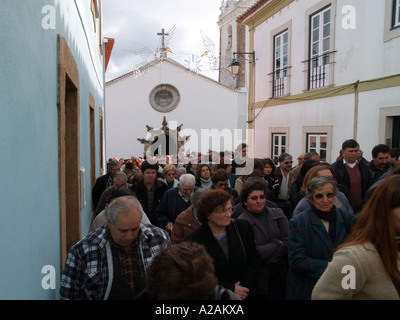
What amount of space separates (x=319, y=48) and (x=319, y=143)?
262cm

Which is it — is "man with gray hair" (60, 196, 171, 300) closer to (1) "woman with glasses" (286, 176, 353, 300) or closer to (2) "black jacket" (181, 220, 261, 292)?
(2) "black jacket" (181, 220, 261, 292)

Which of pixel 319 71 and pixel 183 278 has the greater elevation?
pixel 319 71

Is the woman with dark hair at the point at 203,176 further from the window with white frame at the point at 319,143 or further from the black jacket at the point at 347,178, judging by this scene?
the window with white frame at the point at 319,143

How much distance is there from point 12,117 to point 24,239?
23.4 inches

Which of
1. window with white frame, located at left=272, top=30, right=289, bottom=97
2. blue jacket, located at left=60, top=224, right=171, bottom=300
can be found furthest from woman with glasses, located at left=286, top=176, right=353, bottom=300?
window with white frame, located at left=272, top=30, right=289, bottom=97

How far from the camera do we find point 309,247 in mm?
3053

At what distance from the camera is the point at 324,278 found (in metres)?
1.94

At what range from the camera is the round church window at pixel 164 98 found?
23547 mm

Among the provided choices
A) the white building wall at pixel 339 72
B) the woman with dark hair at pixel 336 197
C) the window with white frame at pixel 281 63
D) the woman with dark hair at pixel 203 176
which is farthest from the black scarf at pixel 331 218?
the window with white frame at pixel 281 63

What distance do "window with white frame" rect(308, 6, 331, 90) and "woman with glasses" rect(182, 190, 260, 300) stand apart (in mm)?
7917

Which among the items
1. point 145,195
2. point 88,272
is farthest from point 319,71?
point 88,272

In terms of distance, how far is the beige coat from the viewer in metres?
1.81

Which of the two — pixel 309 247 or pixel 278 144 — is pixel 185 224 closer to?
pixel 309 247

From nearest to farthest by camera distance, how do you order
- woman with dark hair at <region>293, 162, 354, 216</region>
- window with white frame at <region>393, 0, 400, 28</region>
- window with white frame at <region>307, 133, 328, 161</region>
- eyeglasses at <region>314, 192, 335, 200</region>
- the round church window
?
eyeglasses at <region>314, 192, 335, 200</region>
woman with dark hair at <region>293, 162, 354, 216</region>
window with white frame at <region>393, 0, 400, 28</region>
window with white frame at <region>307, 133, 328, 161</region>
the round church window
